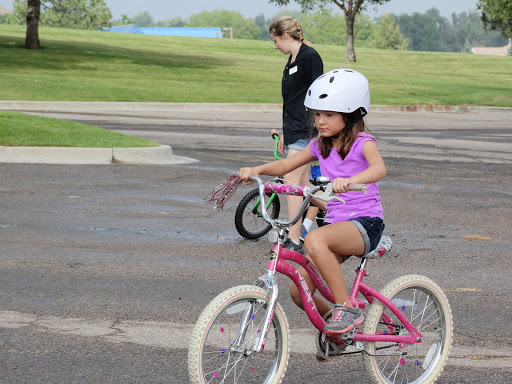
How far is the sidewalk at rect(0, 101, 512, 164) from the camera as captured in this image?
13.6 m

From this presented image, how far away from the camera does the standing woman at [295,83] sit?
7531 mm

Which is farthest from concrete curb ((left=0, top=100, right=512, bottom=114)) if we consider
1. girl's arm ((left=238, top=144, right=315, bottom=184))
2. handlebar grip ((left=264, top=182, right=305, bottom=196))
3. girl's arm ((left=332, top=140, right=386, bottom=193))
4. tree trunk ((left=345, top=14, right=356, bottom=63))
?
tree trunk ((left=345, top=14, right=356, bottom=63))

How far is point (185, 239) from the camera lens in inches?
327

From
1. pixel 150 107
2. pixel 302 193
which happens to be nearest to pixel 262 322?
pixel 302 193

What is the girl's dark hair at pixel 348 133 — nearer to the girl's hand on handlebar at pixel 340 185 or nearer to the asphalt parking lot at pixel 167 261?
the girl's hand on handlebar at pixel 340 185

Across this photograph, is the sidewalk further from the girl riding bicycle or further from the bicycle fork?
the bicycle fork

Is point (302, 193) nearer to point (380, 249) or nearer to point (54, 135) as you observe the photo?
point (380, 249)

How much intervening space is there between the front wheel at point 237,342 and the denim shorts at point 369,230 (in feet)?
2.10

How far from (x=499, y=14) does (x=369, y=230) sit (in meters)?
49.0

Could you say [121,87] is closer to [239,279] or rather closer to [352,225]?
[239,279]

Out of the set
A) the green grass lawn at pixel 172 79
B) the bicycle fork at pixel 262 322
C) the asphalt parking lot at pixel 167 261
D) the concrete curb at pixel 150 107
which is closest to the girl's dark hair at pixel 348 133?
the bicycle fork at pixel 262 322

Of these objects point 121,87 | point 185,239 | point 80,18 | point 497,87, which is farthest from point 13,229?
point 80,18

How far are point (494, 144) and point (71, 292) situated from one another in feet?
48.1

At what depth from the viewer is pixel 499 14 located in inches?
1969
